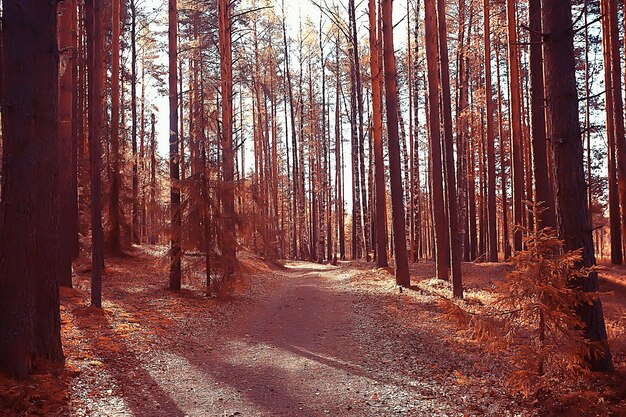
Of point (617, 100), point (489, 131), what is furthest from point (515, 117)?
point (489, 131)

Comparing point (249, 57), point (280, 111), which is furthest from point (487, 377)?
point (280, 111)

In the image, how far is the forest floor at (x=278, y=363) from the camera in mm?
5062

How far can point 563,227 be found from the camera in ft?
18.5

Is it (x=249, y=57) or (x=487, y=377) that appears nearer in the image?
(x=487, y=377)

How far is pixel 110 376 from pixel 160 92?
1014 inches

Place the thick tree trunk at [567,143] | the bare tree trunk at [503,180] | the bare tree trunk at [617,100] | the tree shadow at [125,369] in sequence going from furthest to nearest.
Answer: the bare tree trunk at [503,180] < the bare tree trunk at [617,100] < the thick tree trunk at [567,143] < the tree shadow at [125,369]

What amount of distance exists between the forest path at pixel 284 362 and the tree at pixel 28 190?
83 centimetres

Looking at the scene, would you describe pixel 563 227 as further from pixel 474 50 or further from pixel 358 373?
pixel 474 50

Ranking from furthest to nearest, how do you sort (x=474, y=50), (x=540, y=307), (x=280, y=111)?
(x=280, y=111) < (x=474, y=50) < (x=540, y=307)

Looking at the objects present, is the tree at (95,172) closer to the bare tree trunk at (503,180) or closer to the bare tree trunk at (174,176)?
→ the bare tree trunk at (174,176)

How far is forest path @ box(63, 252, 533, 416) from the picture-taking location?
5.29 meters

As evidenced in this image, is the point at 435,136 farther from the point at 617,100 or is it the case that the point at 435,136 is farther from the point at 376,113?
the point at 617,100

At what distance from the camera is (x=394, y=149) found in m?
14.2

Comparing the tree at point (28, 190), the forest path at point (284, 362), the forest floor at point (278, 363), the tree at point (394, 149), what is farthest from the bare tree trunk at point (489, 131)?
the tree at point (28, 190)
